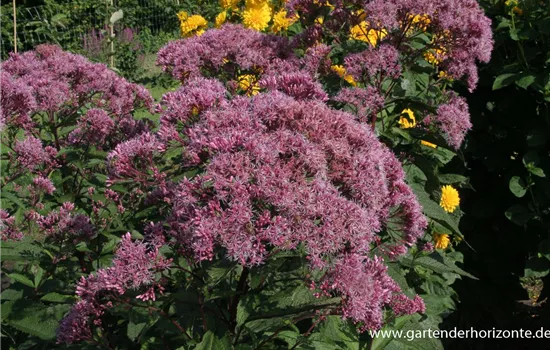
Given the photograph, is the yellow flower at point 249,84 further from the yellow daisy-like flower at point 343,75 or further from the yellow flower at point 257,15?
the yellow flower at point 257,15

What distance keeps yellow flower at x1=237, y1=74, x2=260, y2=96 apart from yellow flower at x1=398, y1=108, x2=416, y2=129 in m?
0.75

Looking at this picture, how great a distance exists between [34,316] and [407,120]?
1986 millimetres

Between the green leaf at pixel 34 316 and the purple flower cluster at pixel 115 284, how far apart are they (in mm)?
248

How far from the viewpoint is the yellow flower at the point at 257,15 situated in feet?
13.6

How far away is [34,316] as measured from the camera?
2410mm

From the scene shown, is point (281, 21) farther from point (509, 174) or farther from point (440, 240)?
point (509, 174)

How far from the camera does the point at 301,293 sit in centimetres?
197

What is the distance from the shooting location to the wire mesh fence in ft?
37.0

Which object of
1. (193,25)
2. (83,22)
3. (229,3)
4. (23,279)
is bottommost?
(83,22)

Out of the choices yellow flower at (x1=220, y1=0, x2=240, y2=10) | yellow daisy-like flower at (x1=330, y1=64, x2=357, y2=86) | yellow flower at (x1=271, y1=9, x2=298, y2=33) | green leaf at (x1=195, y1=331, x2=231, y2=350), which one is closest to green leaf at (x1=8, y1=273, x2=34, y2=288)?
green leaf at (x1=195, y1=331, x2=231, y2=350)

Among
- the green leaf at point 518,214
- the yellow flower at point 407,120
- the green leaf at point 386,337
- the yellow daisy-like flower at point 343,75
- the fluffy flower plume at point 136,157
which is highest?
the fluffy flower plume at point 136,157

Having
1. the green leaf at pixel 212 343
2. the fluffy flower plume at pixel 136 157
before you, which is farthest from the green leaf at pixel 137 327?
Answer: the fluffy flower plume at pixel 136 157

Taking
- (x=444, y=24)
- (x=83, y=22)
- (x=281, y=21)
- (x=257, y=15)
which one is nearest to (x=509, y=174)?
(x=444, y=24)

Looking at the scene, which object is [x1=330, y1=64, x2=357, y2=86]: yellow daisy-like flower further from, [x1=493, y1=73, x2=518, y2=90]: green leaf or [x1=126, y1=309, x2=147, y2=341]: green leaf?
[x1=126, y1=309, x2=147, y2=341]: green leaf
